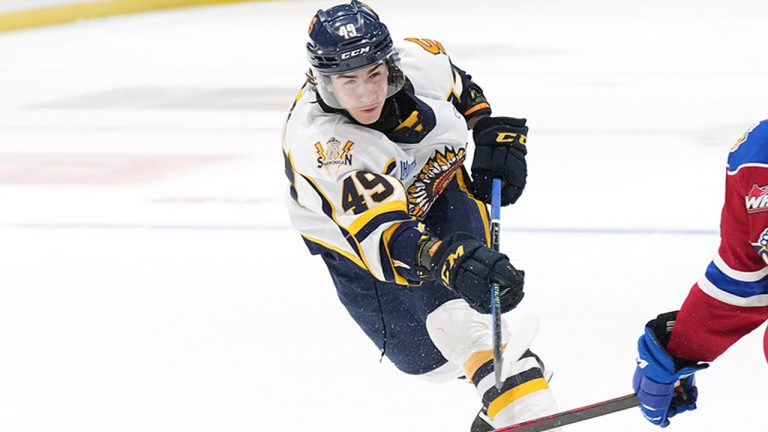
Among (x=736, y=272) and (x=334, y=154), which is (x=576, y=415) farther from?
(x=334, y=154)

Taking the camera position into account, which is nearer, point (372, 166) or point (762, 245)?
point (762, 245)

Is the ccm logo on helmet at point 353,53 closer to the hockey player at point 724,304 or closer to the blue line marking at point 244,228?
the hockey player at point 724,304

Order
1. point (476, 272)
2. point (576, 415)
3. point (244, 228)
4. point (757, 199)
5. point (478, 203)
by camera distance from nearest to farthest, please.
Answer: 1. point (757, 199)
2. point (476, 272)
3. point (576, 415)
4. point (478, 203)
5. point (244, 228)

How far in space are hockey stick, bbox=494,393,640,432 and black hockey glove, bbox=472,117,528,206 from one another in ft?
2.00

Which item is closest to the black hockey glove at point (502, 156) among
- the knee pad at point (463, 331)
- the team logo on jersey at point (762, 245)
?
the knee pad at point (463, 331)

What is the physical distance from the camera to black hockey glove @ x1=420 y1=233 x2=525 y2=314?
1.93 metres

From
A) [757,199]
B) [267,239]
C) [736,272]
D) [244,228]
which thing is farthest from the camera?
[244,228]

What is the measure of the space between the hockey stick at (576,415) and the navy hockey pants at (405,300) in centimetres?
36

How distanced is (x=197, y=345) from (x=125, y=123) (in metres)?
3.27

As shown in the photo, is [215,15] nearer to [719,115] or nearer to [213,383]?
[719,115]

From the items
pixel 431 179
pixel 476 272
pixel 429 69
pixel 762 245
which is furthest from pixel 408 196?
pixel 762 245

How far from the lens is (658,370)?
183 cm

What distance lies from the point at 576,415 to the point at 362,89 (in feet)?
2.45

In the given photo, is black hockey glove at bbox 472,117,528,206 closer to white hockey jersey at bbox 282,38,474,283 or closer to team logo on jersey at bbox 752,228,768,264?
white hockey jersey at bbox 282,38,474,283
